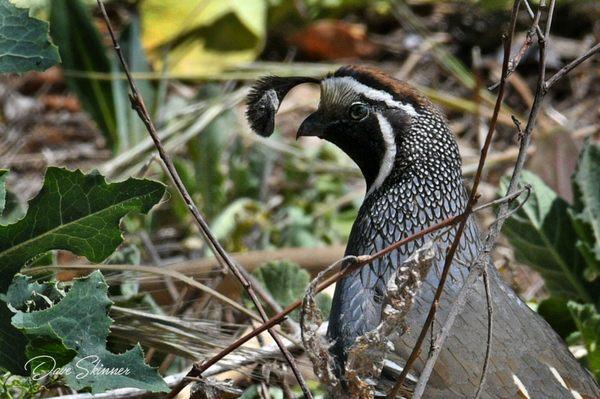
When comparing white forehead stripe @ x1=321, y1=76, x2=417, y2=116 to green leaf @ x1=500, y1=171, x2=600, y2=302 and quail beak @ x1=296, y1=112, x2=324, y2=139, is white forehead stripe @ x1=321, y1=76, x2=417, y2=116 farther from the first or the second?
green leaf @ x1=500, y1=171, x2=600, y2=302

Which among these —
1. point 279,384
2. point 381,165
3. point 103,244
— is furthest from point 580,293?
point 103,244

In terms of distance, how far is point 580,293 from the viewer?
408cm

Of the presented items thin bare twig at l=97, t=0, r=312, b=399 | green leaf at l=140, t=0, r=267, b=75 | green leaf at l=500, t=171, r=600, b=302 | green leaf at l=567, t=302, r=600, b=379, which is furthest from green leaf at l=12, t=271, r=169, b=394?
green leaf at l=140, t=0, r=267, b=75

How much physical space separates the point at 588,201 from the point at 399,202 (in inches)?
40.0

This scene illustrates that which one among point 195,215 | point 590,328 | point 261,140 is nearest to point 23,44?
point 195,215

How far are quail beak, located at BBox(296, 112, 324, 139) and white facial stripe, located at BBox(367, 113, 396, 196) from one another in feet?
0.65

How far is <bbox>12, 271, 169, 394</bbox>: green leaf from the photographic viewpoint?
2.70 m

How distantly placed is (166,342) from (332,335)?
55 centimetres

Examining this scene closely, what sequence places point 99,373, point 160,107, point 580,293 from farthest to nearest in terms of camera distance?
point 160,107 → point 580,293 → point 99,373

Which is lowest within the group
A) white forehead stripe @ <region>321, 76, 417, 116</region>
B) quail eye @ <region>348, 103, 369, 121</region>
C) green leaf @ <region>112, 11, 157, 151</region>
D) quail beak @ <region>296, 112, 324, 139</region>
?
green leaf @ <region>112, 11, 157, 151</region>

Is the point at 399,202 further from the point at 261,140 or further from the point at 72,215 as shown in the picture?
the point at 261,140

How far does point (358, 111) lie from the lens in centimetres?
342

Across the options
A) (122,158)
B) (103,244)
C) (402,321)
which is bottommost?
(122,158)

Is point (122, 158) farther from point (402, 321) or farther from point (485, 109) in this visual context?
point (402, 321)
